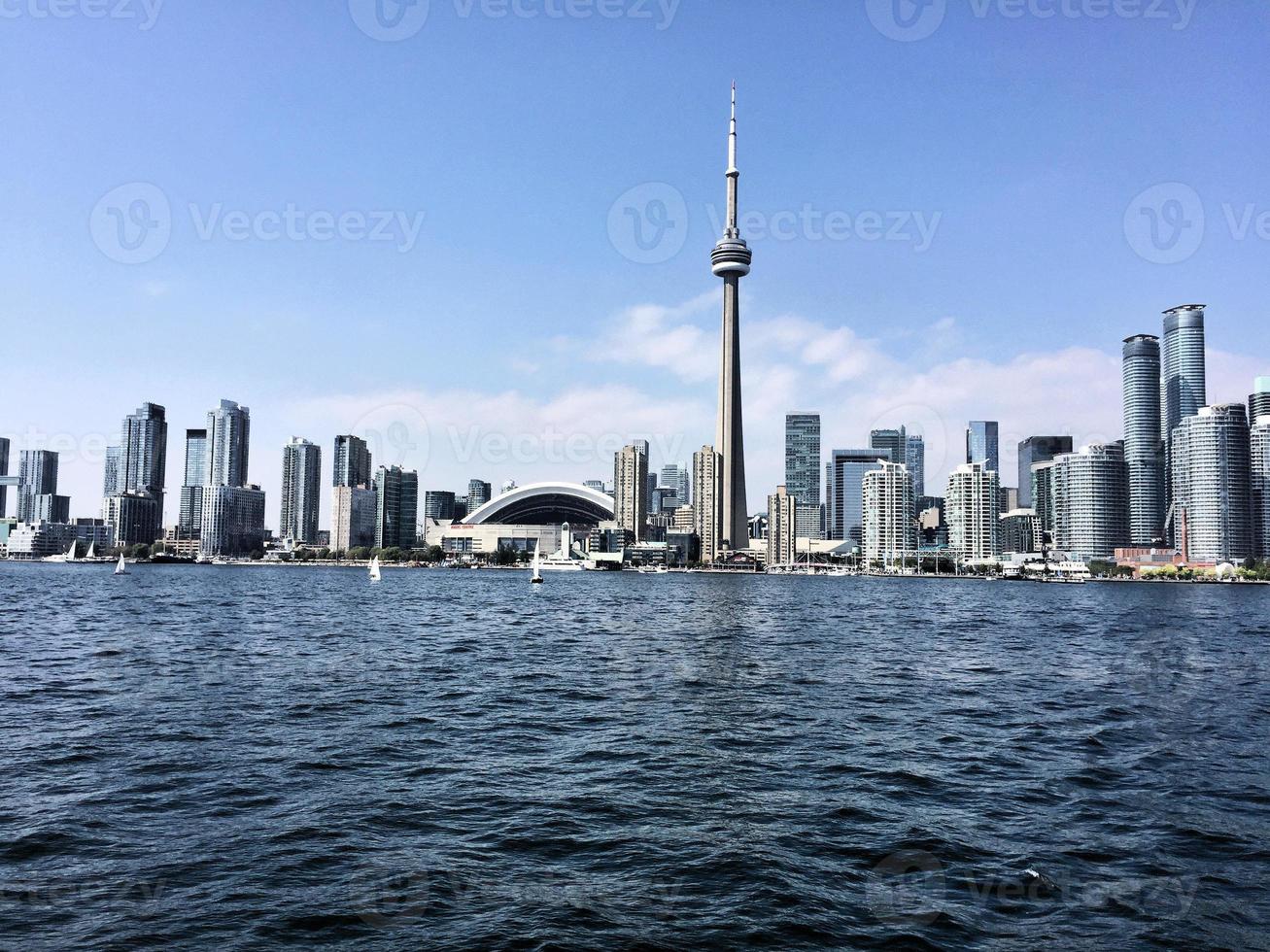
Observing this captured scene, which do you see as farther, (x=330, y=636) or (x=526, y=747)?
(x=330, y=636)

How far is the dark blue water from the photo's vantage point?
42.9 ft

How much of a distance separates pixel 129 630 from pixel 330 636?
14548 millimetres

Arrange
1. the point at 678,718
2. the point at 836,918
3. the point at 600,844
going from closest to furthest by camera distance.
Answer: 1. the point at 836,918
2. the point at 600,844
3. the point at 678,718

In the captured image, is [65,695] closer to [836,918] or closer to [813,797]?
[813,797]

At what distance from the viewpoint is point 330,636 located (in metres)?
55.6

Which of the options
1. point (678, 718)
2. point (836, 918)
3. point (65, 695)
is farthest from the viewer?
point (65, 695)

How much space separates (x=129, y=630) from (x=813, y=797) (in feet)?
177

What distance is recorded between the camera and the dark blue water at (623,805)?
13.1m

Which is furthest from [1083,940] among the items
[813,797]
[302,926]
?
[302,926]

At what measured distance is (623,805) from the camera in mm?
18750

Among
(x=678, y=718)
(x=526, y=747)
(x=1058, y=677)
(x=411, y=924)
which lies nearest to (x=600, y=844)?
(x=411, y=924)

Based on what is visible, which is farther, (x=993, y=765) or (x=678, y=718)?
(x=678, y=718)

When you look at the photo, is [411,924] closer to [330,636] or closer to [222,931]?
[222,931]

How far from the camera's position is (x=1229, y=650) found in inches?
2232
